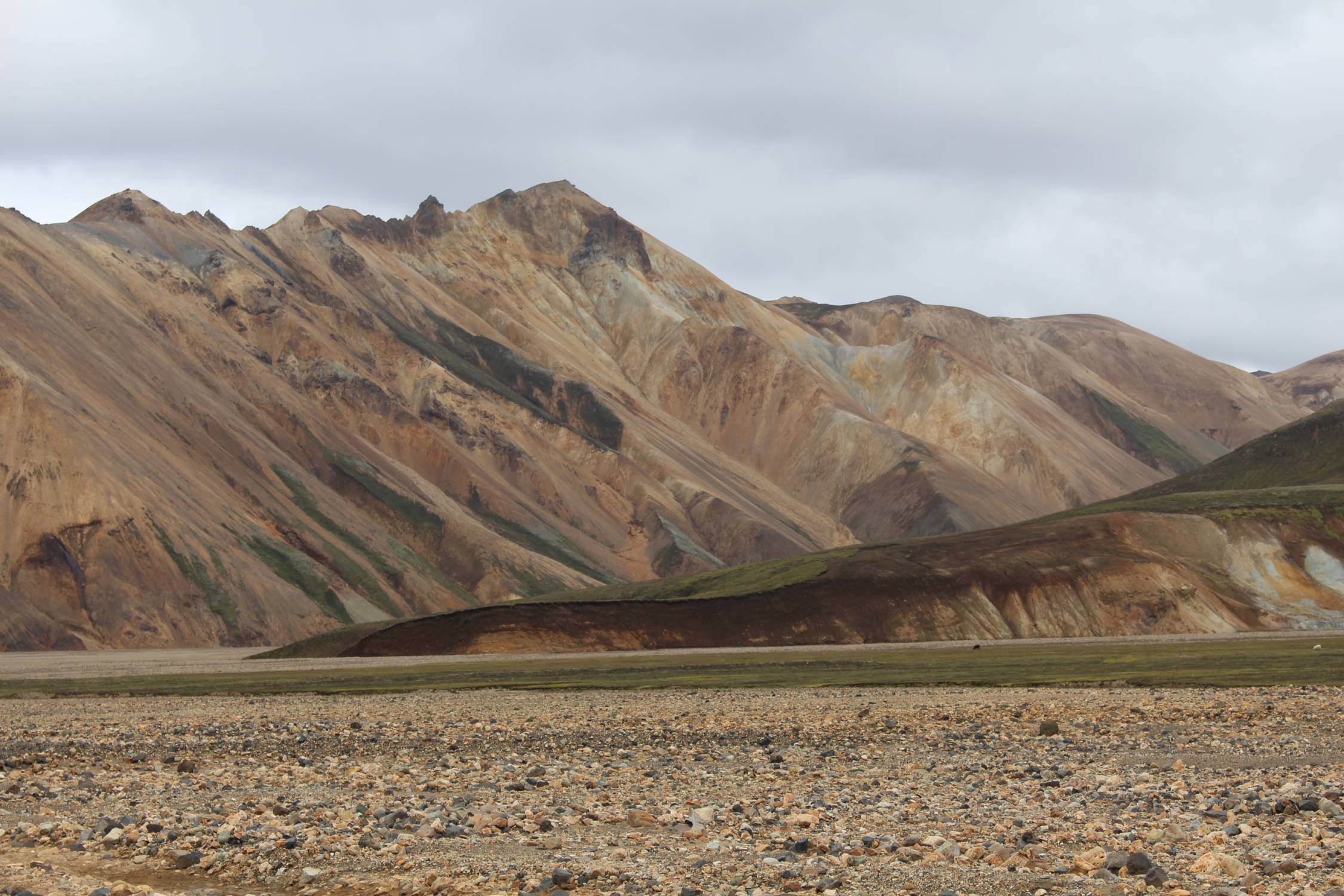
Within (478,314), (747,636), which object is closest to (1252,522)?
(747,636)

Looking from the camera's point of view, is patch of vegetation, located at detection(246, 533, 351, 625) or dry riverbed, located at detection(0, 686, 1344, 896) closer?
dry riverbed, located at detection(0, 686, 1344, 896)

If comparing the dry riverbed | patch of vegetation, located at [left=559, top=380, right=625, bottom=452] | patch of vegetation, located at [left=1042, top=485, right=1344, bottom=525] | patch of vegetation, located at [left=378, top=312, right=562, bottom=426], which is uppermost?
patch of vegetation, located at [left=378, top=312, right=562, bottom=426]

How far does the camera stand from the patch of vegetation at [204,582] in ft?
342

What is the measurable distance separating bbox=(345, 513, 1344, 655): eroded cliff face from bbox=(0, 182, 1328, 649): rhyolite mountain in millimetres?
30469

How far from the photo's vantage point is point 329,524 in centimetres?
12744

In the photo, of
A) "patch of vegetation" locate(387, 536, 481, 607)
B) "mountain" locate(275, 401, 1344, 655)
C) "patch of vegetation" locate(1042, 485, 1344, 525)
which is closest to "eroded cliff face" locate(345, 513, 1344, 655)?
"mountain" locate(275, 401, 1344, 655)

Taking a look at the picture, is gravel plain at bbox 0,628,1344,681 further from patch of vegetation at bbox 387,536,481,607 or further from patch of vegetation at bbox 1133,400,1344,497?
patch of vegetation at bbox 1133,400,1344,497

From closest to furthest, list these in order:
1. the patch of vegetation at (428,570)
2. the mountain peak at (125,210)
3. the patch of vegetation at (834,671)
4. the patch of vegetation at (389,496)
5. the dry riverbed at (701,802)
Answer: the dry riverbed at (701,802) < the patch of vegetation at (834,671) < the patch of vegetation at (428,570) < the patch of vegetation at (389,496) < the mountain peak at (125,210)

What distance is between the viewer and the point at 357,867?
606 inches

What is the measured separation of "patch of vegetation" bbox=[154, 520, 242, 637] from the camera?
10425 centimetres

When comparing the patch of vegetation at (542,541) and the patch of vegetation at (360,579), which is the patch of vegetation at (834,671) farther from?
the patch of vegetation at (542,541)

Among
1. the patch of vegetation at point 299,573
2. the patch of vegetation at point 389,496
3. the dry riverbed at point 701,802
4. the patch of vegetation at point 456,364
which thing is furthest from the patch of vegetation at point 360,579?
the dry riverbed at point 701,802

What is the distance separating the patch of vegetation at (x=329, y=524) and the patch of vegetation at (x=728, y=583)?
112 feet

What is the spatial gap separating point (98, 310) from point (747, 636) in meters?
78.8
